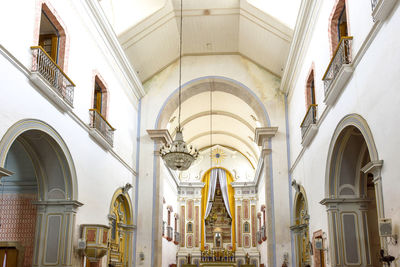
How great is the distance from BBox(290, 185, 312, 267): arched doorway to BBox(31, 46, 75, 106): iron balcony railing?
23.4 feet

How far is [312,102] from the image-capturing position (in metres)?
12.3

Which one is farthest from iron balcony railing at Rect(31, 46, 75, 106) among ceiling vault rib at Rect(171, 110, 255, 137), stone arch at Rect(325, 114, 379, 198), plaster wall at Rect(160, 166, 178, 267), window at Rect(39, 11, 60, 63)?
ceiling vault rib at Rect(171, 110, 255, 137)

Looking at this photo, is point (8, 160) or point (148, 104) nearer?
point (8, 160)

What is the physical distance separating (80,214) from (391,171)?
6.99m

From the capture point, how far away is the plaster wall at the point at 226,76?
1568cm

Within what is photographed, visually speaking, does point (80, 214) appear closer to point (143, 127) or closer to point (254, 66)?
point (143, 127)

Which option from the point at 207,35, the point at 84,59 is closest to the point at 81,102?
the point at 84,59

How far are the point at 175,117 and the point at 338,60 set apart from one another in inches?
478

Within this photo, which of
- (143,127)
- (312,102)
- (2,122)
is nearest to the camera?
(2,122)

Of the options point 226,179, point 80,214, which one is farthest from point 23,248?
point 226,179

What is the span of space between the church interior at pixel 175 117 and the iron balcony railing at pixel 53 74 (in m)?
0.04

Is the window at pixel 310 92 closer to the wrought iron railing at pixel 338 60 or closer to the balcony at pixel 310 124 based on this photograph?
the balcony at pixel 310 124

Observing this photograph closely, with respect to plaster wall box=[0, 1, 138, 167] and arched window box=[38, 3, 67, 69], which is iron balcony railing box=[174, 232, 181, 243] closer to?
plaster wall box=[0, 1, 138, 167]

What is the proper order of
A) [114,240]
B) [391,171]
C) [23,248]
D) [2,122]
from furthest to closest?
1. [114,240]
2. [23,248]
3. [2,122]
4. [391,171]
